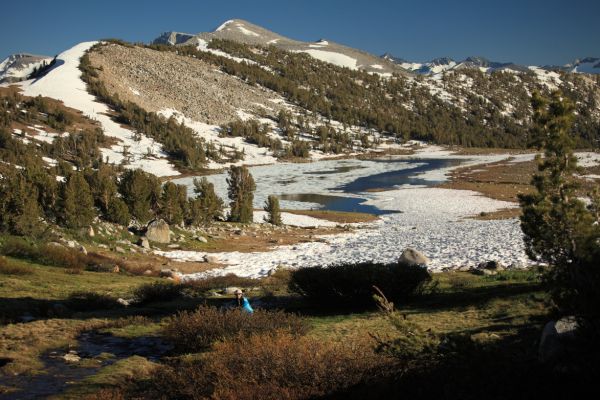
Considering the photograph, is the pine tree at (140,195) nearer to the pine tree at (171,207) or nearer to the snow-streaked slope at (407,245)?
the pine tree at (171,207)

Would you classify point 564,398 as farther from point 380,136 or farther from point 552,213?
point 380,136

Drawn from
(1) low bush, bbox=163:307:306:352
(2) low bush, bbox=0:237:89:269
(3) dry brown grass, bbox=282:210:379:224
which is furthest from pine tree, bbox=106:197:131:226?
(1) low bush, bbox=163:307:306:352

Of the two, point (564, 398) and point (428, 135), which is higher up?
point (428, 135)

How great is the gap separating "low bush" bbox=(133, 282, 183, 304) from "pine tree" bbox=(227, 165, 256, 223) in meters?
23.3

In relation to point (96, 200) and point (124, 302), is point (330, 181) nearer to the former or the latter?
point (96, 200)

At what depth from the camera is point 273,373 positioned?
20.8 ft

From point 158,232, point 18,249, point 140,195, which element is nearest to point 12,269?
point 18,249

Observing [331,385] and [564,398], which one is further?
[331,385]

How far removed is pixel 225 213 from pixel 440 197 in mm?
26055

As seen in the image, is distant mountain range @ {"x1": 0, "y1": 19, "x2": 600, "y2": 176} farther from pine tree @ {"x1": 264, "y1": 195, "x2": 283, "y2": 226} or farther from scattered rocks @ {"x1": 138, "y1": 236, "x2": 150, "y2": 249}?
scattered rocks @ {"x1": 138, "y1": 236, "x2": 150, "y2": 249}

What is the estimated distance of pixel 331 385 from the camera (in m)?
5.97

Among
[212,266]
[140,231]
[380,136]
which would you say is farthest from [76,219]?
[380,136]

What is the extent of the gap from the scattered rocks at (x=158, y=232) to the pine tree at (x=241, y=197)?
10.4 m

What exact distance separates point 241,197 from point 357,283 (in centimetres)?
2958
